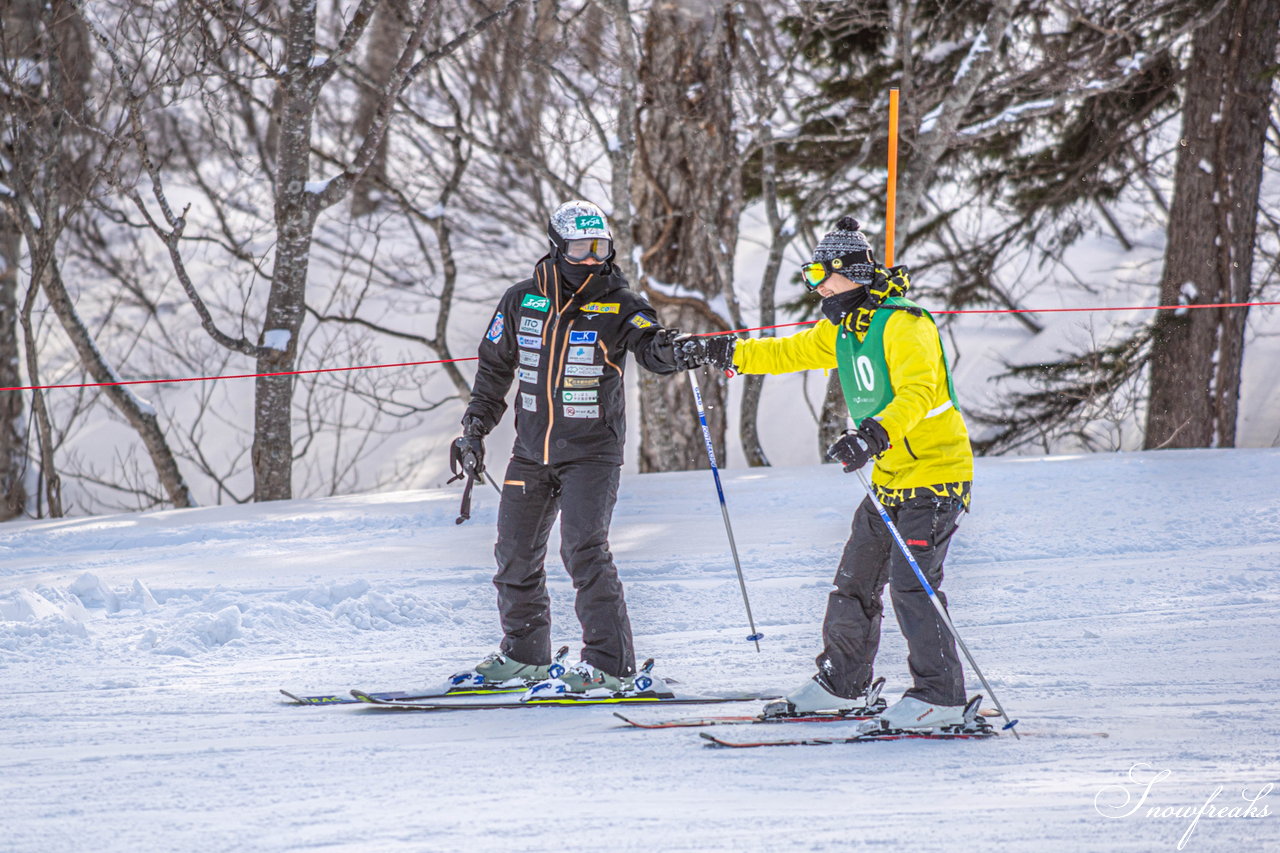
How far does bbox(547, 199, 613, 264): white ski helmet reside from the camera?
13.5 ft

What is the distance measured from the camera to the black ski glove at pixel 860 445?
3.38 m

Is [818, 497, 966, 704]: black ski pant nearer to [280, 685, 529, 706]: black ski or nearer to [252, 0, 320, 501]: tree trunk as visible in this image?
[280, 685, 529, 706]: black ski

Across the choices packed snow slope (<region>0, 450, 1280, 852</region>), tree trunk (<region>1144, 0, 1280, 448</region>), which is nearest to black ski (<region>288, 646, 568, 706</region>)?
packed snow slope (<region>0, 450, 1280, 852</region>)

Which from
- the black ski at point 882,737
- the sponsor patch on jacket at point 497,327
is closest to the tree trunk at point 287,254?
the sponsor patch on jacket at point 497,327

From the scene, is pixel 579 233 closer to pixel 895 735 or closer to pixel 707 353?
pixel 707 353

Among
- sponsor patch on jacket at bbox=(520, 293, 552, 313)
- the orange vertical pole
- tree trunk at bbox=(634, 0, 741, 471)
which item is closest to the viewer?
sponsor patch on jacket at bbox=(520, 293, 552, 313)

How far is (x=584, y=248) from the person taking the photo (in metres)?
4.13

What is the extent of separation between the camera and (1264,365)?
16594 mm

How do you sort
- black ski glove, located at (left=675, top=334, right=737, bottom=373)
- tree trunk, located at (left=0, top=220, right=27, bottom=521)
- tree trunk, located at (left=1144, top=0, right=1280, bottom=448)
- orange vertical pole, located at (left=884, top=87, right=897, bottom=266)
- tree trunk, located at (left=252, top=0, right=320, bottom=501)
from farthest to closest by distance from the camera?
tree trunk, located at (left=0, top=220, right=27, bottom=521)
tree trunk, located at (left=1144, top=0, right=1280, bottom=448)
tree trunk, located at (left=252, top=0, right=320, bottom=501)
orange vertical pole, located at (left=884, top=87, right=897, bottom=266)
black ski glove, located at (left=675, top=334, right=737, bottom=373)

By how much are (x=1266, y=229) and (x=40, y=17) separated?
1289cm

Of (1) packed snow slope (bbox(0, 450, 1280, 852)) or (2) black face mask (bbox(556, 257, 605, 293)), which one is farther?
(2) black face mask (bbox(556, 257, 605, 293))

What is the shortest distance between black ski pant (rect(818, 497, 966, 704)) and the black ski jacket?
0.93 meters

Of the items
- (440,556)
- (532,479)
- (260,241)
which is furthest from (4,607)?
(260,241)

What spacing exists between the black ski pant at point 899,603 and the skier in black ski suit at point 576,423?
2.60 ft
